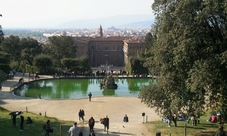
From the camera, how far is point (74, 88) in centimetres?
4016

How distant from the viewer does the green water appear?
1369 inches

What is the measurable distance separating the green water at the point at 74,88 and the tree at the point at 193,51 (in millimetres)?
19545

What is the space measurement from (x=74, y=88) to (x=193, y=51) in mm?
28006

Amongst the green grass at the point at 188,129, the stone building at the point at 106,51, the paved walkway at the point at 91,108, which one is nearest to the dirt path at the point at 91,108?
the paved walkway at the point at 91,108

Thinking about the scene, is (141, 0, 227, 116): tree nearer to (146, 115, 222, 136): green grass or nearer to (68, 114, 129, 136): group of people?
(146, 115, 222, 136): green grass

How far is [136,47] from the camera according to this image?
83.2 meters

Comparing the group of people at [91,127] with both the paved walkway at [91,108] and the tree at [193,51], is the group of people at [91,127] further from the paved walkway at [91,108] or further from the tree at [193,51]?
the tree at [193,51]

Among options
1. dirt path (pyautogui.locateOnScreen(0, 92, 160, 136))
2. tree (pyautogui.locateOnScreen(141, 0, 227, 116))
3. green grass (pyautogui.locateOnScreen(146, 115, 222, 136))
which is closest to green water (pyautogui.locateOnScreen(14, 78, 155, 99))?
dirt path (pyautogui.locateOnScreen(0, 92, 160, 136))

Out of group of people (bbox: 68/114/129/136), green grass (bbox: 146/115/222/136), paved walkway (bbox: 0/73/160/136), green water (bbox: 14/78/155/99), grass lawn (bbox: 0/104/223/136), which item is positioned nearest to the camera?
group of people (bbox: 68/114/129/136)

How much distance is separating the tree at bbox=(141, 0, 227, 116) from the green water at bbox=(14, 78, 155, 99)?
64.1 ft

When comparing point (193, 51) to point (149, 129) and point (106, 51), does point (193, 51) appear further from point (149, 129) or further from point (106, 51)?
point (106, 51)

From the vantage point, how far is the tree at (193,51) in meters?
13.0

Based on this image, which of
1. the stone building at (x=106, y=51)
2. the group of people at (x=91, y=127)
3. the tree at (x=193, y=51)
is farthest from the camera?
the stone building at (x=106, y=51)

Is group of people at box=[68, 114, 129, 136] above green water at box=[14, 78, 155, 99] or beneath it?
above
